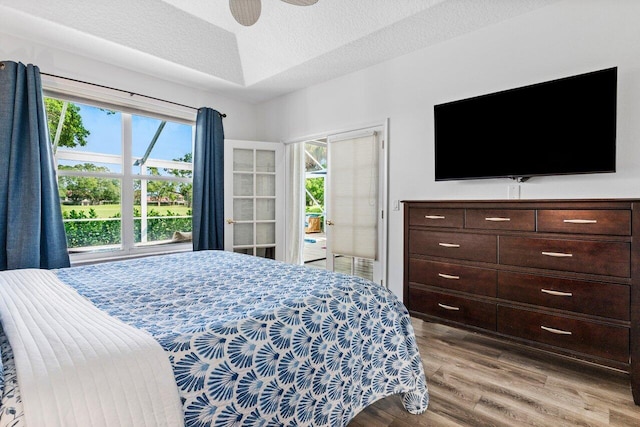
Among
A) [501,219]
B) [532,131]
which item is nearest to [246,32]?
[532,131]

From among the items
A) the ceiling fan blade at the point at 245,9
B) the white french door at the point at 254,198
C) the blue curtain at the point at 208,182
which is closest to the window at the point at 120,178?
the blue curtain at the point at 208,182

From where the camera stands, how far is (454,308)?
2406 millimetres

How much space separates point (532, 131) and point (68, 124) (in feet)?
13.4

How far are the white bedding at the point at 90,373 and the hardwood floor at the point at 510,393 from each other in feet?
3.72

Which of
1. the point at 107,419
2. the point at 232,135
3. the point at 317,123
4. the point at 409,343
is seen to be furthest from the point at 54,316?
the point at 232,135

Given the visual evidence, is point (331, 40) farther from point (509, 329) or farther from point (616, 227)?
point (509, 329)

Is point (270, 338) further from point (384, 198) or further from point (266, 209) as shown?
point (266, 209)

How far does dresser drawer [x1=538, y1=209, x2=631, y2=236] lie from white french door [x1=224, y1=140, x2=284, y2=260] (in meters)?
3.06

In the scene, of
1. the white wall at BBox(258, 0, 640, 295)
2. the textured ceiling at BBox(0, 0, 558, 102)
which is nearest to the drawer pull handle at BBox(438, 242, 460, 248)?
the white wall at BBox(258, 0, 640, 295)

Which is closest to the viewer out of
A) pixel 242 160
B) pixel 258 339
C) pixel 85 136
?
pixel 258 339

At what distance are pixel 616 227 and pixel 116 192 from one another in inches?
165

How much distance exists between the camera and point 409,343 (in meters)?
1.66

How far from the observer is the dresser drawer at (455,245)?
2254mm

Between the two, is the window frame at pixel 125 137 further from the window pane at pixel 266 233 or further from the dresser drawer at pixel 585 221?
the dresser drawer at pixel 585 221
